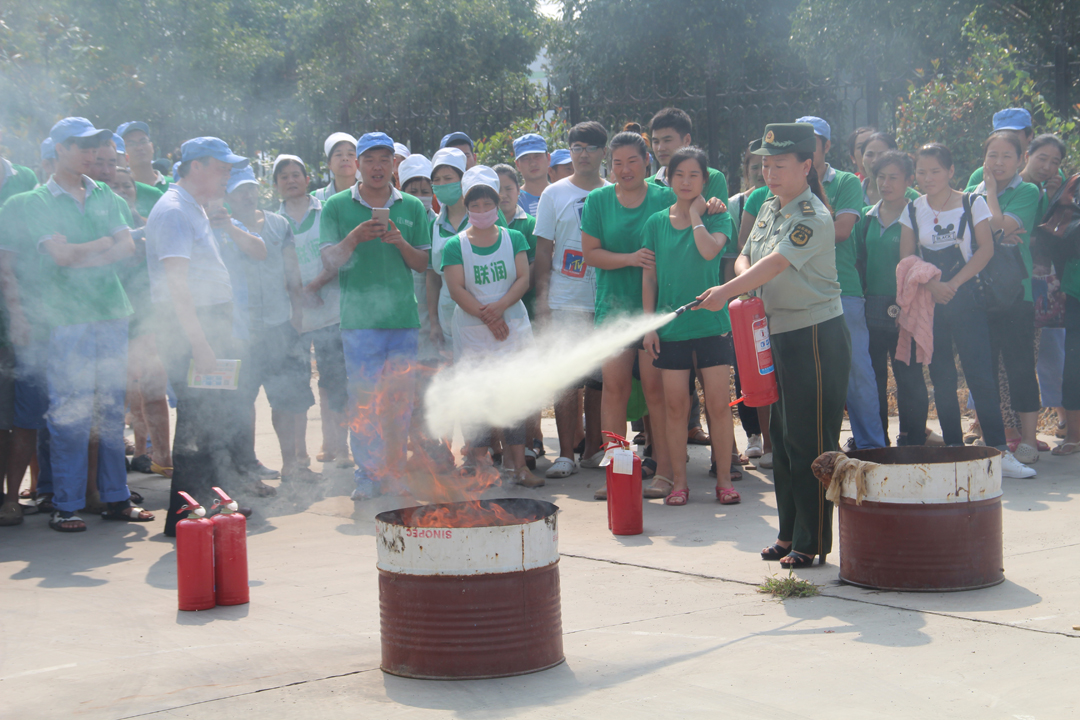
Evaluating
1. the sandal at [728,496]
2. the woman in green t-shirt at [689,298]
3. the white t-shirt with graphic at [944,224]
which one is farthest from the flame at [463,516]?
the white t-shirt with graphic at [944,224]

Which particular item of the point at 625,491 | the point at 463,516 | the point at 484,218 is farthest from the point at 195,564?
the point at 484,218

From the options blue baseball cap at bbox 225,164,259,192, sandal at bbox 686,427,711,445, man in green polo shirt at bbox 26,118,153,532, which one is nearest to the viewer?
man in green polo shirt at bbox 26,118,153,532

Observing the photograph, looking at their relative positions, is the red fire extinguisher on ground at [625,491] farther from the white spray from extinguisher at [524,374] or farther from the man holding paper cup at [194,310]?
the man holding paper cup at [194,310]

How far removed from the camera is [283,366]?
7.77 metres

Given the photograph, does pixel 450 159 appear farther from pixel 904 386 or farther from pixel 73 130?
pixel 904 386

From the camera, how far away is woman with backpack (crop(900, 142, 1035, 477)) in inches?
273

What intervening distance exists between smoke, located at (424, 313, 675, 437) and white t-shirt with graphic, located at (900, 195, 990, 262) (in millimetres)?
2122

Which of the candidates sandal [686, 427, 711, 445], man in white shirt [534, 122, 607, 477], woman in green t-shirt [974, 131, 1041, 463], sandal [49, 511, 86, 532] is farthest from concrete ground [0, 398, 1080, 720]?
sandal [686, 427, 711, 445]

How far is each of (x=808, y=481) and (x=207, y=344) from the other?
3451mm

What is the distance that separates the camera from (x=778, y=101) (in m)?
11.5

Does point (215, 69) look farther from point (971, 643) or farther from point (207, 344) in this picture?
point (971, 643)

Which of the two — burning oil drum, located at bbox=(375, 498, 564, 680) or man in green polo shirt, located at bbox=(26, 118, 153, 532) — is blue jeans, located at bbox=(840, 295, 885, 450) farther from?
man in green polo shirt, located at bbox=(26, 118, 153, 532)

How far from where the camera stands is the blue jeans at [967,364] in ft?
23.1

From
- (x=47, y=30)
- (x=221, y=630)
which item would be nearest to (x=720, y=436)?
(x=221, y=630)
